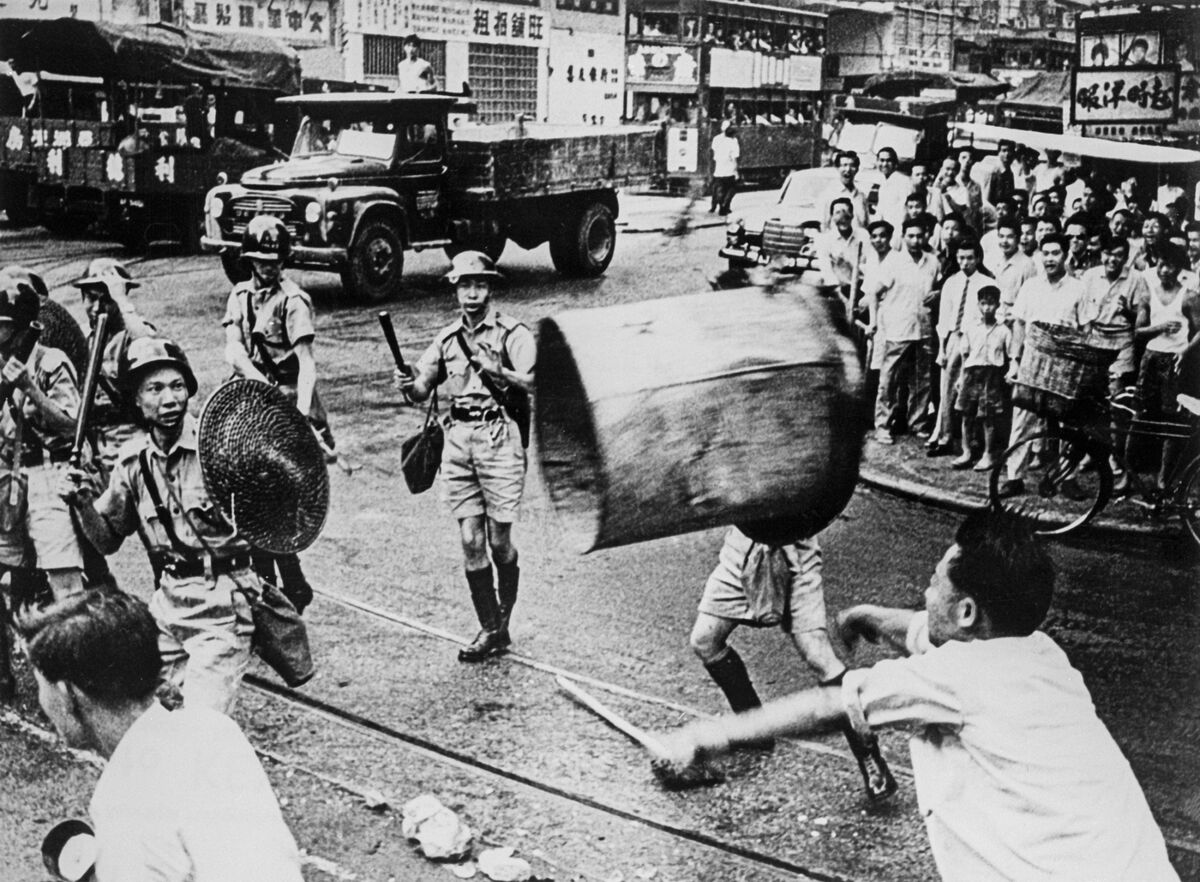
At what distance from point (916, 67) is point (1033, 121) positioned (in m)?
0.43

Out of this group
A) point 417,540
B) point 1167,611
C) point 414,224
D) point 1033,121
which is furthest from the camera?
point 414,224

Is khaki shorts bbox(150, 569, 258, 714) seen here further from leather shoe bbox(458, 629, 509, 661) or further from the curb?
the curb

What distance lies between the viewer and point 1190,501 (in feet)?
13.1

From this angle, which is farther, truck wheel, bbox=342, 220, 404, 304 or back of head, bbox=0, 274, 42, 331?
truck wheel, bbox=342, 220, 404, 304

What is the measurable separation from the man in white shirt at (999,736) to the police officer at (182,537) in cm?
195

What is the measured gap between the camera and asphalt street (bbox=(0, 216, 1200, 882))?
3.90m

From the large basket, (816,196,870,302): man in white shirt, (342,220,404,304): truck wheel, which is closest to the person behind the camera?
the large basket

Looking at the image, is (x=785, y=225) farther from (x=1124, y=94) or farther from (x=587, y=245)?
(x=1124, y=94)

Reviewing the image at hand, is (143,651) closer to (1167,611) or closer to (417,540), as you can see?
(417,540)

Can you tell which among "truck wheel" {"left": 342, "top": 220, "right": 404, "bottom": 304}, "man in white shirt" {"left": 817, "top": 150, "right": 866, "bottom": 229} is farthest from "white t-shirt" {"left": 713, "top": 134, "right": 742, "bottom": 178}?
"truck wheel" {"left": 342, "top": 220, "right": 404, "bottom": 304}

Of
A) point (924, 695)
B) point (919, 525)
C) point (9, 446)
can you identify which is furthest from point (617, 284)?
point (9, 446)

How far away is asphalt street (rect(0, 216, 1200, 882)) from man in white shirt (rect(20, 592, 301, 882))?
0.14m

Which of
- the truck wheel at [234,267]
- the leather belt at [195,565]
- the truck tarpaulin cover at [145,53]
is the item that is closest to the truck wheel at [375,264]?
the truck wheel at [234,267]

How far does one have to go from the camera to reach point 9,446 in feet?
16.2
